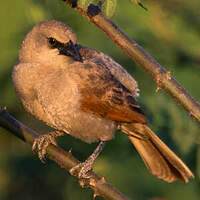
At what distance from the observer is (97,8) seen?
3229 millimetres

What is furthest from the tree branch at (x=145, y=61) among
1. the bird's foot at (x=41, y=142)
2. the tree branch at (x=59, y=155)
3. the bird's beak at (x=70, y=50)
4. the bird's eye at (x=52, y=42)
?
A: the bird's foot at (x=41, y=142)

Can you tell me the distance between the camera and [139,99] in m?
4.63

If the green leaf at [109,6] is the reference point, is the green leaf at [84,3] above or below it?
below

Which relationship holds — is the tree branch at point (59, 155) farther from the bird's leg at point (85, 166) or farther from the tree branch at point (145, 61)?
the tree branch at point (145, 61)

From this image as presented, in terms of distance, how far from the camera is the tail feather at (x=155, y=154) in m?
4.36

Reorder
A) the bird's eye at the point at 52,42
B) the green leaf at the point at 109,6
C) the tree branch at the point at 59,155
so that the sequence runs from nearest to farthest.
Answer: the green leaf at the point at 109,6 → the tree branch at the point at 59,155 → the bird's eye at the point at 52,42

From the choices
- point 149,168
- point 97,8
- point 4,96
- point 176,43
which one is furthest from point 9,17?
point 97,8

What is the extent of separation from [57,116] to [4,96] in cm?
200

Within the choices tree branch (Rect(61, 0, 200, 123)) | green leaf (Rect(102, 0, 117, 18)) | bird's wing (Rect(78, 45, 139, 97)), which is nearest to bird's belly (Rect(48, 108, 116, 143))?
bird's wing (Rect(78, 45, 139, 97))

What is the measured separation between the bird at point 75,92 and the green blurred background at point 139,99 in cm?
18

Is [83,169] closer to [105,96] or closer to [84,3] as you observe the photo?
[105,96]

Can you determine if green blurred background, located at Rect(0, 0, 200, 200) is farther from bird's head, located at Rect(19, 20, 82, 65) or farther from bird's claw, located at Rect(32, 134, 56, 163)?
bird's claw, located at Rect(32, 134, 56, 163)

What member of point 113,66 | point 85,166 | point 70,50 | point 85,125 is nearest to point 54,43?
point 70,50

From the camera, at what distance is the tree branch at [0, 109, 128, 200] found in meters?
3.32
